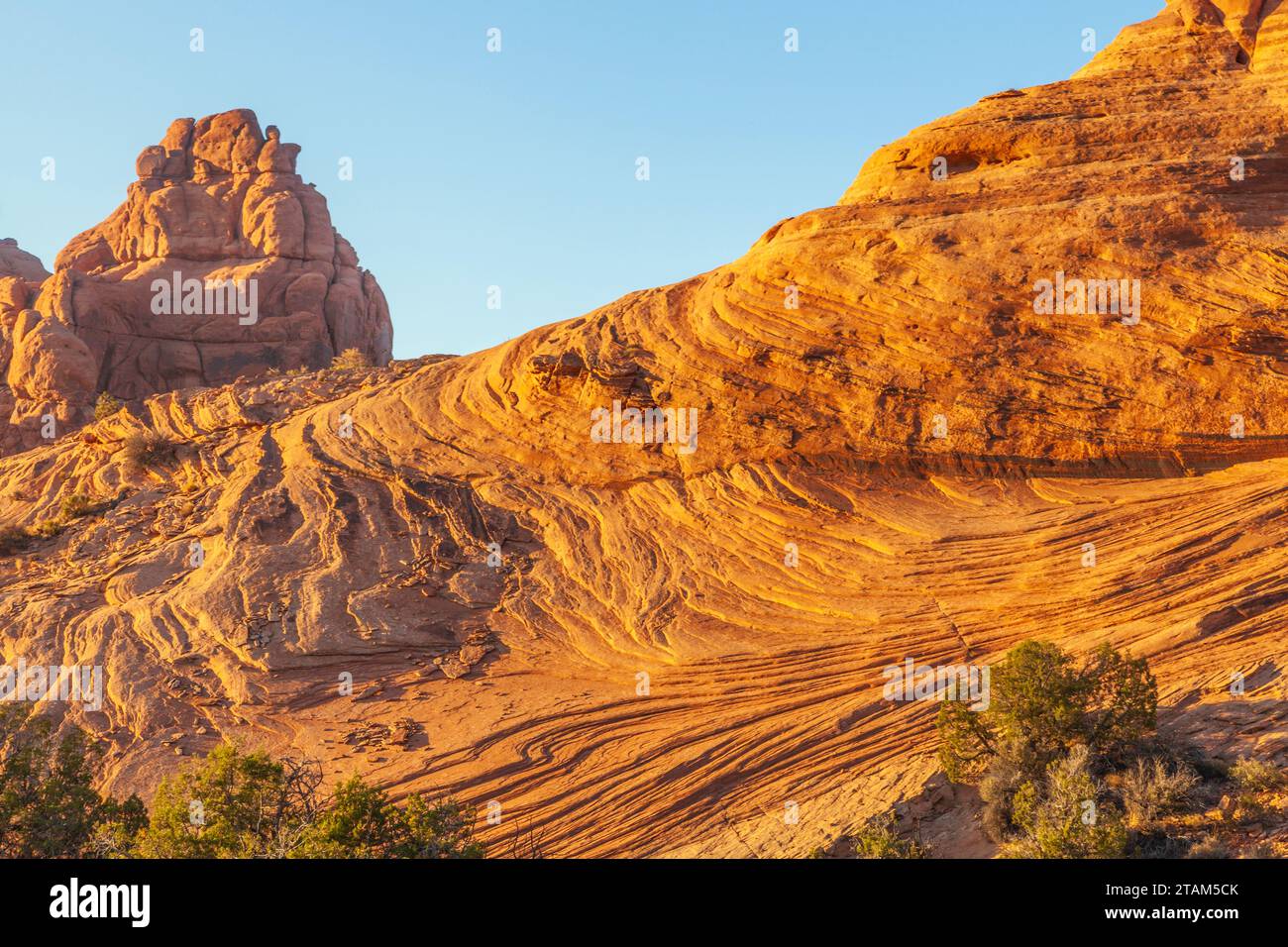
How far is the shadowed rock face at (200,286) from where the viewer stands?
51.3m

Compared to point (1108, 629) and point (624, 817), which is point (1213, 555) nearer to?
point (1108, 629)

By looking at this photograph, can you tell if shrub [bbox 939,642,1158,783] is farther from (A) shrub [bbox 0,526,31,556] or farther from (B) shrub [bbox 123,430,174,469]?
(A) shrub [bbox 0,526,31,556]

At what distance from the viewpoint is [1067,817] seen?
1170 centimetres

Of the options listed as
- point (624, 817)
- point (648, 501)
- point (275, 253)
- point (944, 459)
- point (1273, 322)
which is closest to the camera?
point (624, 817)

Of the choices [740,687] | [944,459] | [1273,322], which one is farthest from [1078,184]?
[740,687]

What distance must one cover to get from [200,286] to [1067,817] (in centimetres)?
5429

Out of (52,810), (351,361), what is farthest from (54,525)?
(52,810)

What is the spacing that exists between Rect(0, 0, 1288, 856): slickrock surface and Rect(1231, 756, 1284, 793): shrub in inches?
32.5

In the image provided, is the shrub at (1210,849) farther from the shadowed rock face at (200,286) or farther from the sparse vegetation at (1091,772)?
the shadowed rock face at (200,286)

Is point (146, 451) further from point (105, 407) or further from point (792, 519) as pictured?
point (792, 519)

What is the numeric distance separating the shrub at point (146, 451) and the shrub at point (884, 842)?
24231 mm

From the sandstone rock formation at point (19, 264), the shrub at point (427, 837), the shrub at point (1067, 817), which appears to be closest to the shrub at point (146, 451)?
the shrub at point (427, 837)

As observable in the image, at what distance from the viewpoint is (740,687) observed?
61.5 ft

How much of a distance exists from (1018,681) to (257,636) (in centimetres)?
1540
